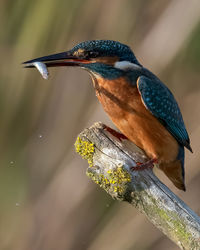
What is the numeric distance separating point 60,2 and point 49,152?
136 centimetres

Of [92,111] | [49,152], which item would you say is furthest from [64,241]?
[92,111]

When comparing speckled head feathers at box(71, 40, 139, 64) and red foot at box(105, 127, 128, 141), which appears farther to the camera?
speckled head feathers at box(71, 40, 139, 64)

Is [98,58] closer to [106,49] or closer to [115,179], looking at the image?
[106,49]

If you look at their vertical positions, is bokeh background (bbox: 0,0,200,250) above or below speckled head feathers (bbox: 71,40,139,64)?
below

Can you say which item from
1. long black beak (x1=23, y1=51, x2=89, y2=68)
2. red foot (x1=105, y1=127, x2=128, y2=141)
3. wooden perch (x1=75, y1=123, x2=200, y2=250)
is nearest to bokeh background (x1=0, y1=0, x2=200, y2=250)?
red foot (x1=105, y1=127, x2=128, y2=141)

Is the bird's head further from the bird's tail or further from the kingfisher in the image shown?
the bird's tail

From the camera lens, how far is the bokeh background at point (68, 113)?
183 inches

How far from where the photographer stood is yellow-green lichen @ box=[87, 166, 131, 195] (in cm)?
262

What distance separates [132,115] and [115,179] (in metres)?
1.14

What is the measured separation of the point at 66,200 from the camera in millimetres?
4785

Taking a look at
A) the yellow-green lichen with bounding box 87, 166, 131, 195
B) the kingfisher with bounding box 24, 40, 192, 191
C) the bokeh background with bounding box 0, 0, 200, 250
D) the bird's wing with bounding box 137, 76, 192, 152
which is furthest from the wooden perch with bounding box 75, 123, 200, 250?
the bokeh background with bounding box 0, 0, 200, 250

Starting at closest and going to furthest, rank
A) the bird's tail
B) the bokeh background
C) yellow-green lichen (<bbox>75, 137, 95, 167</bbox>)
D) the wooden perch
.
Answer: the wooden perch, yellow-green lichen (<bbox>75, 137, 95, 167</bbox>), the bird's tail, the bokeh background

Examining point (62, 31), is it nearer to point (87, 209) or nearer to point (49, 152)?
point (49, 152)

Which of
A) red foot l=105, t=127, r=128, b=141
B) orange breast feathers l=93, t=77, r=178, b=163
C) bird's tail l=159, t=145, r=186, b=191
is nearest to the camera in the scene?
red foot l=105, t=127, r=128, b=141
